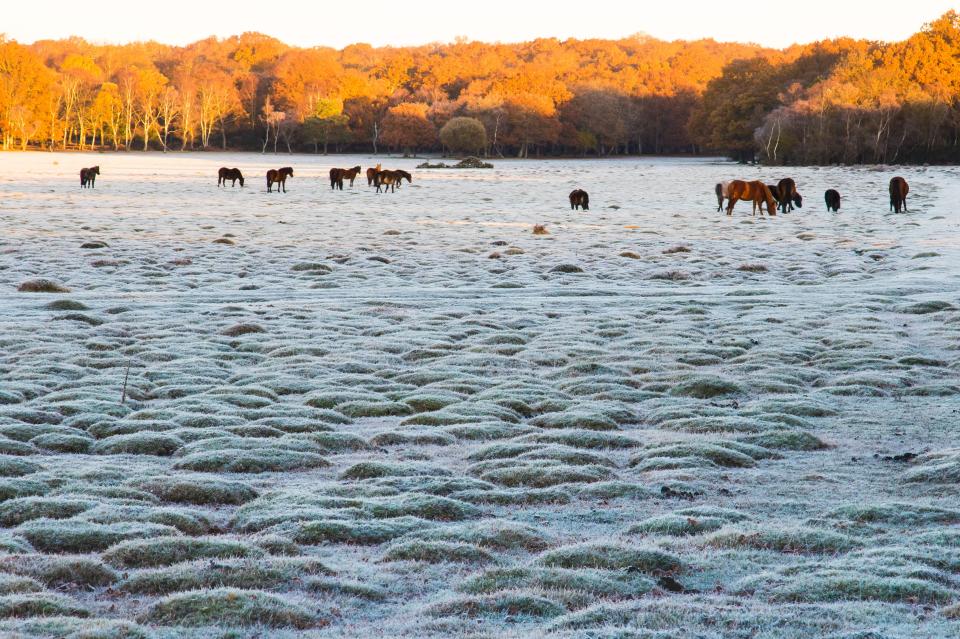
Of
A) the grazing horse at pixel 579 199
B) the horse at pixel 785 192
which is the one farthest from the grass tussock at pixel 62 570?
the horse at pixel 785 192

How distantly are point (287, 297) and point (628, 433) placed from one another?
30.5 feet

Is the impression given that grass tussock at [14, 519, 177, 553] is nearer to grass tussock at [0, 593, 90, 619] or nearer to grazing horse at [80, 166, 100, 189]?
grass tussock at [0, 593, 90, 619]

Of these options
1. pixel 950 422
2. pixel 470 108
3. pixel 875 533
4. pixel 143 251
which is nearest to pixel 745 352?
pixel 950 422

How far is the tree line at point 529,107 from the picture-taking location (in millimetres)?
86875

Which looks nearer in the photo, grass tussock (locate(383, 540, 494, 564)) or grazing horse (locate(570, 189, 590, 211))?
grass tussock (locate(383, 540, 494, 564))

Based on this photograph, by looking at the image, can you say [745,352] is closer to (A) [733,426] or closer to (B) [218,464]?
(A) [733,426]

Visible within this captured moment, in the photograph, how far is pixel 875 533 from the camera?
6.11m

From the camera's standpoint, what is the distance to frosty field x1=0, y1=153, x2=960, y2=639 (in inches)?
197

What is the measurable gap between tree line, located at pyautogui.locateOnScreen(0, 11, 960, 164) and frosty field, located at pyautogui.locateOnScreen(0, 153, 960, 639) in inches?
2851

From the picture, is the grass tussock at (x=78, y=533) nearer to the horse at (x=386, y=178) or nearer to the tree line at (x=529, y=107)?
the horse at (x=386, y=178)

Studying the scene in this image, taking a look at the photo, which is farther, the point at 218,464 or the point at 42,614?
the point at 218,464

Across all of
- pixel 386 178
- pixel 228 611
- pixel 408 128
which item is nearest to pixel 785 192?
pixel 386 178

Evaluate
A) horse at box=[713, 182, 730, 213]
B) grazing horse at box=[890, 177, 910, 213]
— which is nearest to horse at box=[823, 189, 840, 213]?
grazing horse at box=[890, 177, 910, 213]

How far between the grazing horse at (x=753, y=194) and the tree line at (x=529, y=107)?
5275 cm
